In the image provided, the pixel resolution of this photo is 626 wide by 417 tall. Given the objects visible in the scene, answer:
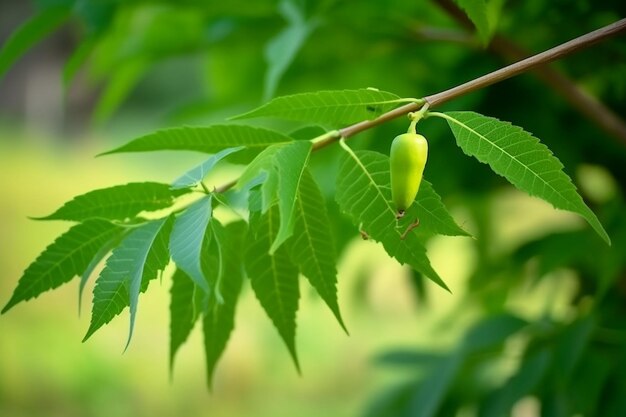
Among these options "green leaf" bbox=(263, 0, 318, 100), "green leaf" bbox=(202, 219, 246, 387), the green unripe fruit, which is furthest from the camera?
"green leaf" bbox=(263, 0, 318, 100)

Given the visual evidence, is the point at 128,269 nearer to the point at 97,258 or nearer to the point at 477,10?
the point at 97,258

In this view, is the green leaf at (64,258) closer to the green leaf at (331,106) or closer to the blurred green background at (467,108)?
the green leaf at (331,106)

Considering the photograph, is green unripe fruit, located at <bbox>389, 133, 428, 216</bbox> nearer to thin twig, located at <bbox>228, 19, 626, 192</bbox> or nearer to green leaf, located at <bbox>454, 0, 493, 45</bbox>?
thin twig, located at <bbox>228, 19, 626, 192</bbox>

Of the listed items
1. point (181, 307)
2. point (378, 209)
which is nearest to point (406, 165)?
point (378, 209)

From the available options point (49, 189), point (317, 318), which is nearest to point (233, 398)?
point (317, 318)

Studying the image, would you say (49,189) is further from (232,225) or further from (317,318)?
(232,225)

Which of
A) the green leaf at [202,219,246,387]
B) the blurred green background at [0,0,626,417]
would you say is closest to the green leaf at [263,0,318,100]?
the blurred green background at [0,0,626,417]
